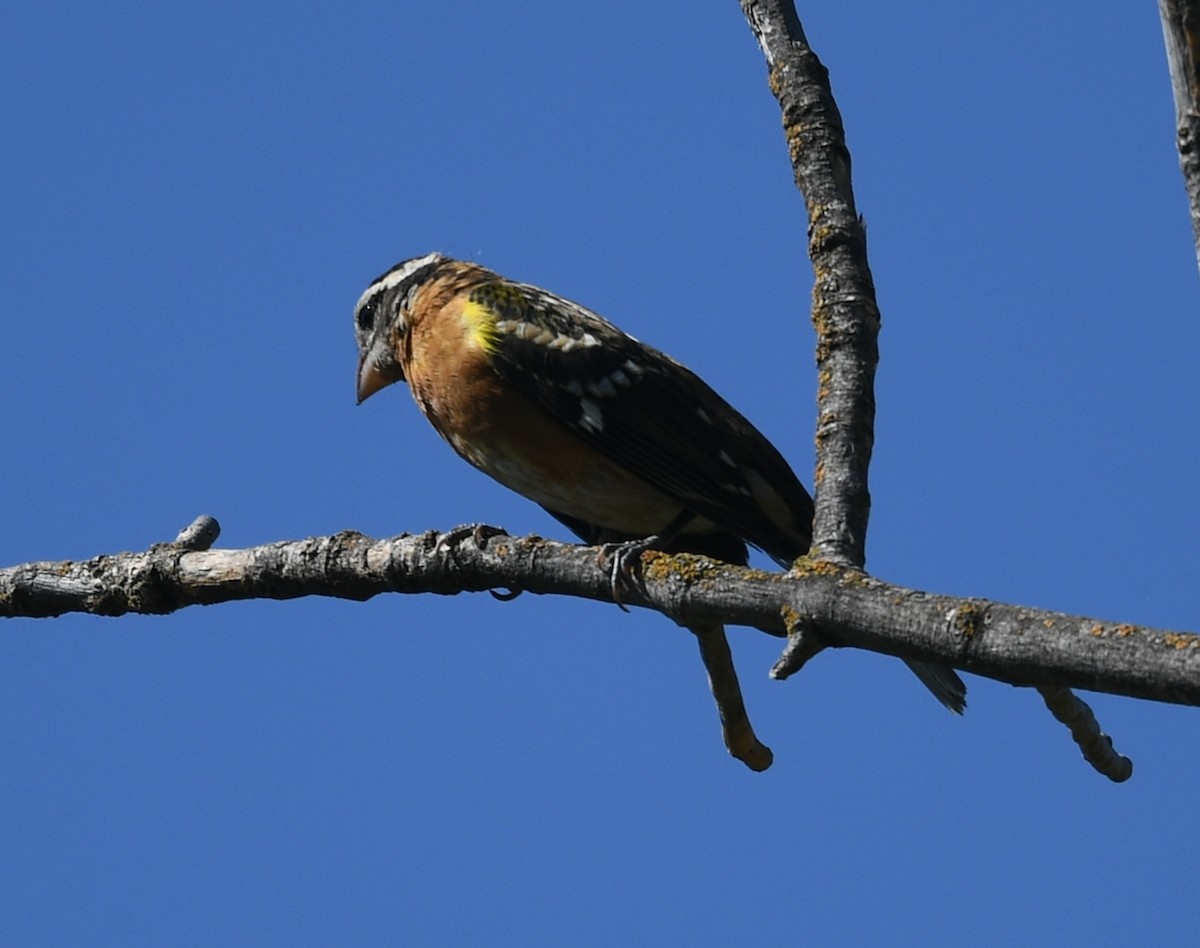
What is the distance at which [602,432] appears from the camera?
647cm

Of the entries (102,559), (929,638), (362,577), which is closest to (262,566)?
(362,577)

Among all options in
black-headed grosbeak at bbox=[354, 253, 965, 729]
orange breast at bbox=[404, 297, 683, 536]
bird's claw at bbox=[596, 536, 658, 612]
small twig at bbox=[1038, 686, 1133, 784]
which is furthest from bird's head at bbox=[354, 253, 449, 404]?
small twig at bbox=[1038, 686, 1133, 784]

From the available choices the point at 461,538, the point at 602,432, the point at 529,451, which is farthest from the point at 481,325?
the point at 461,538

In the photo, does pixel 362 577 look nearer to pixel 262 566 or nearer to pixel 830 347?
pixel 262 566

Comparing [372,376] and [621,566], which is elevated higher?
[372,376]

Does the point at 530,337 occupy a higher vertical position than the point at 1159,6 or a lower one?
higher

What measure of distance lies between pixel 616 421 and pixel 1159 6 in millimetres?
3667

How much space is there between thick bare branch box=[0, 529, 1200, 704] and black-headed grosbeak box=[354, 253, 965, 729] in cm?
144

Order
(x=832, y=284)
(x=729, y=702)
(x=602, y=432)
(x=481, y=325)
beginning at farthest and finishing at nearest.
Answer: (x=481, y=325) < (x=602, y=432) < (x=729, y=702) < (x=832, y=284)

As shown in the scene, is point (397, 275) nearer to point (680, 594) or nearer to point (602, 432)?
point (602, 432)

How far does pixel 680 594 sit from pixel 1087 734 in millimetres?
1188

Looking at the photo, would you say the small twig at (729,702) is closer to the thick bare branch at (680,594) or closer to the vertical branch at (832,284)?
the thick bare branch at (680,594)

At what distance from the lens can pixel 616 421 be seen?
6508 mm

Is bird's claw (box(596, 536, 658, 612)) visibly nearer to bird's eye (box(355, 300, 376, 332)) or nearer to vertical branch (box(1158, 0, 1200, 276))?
vertical branch (box(1158, 0, 1200, 276))
